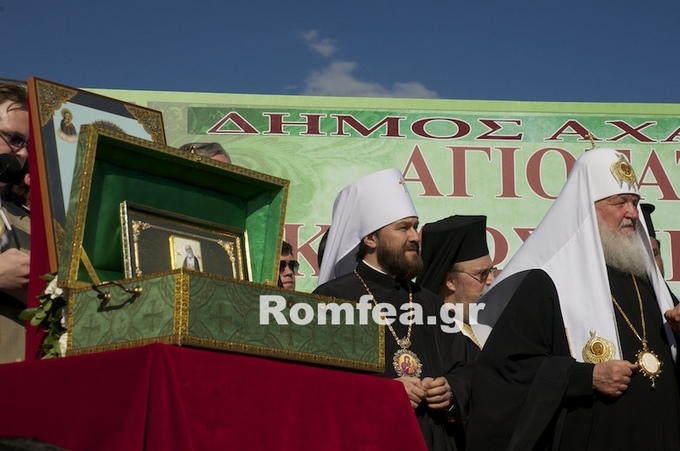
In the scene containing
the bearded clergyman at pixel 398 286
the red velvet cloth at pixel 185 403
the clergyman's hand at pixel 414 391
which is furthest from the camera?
the bearded clergyman at pixel 398 286

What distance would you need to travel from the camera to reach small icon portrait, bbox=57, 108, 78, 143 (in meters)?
4.18

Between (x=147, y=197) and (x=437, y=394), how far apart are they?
1810 millimetres

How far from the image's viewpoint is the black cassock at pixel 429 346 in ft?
16.7

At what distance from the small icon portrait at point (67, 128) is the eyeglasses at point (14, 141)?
63 cm

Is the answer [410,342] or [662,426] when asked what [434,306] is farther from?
[662,426]

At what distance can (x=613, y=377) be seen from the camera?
484 cm

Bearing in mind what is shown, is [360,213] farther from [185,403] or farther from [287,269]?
[185,403]

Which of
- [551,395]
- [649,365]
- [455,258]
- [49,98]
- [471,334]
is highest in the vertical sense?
[49,98]

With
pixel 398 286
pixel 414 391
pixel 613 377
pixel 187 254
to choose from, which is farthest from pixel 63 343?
pixel 613 377

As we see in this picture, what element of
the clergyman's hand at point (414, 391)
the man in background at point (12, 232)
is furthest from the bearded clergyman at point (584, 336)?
the man in background at point (12, 232)

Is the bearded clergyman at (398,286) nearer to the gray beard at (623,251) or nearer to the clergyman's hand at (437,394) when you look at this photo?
the clergyman's hand at (437,394)

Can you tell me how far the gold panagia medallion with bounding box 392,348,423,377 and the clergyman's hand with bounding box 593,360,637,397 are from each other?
0.89 metres

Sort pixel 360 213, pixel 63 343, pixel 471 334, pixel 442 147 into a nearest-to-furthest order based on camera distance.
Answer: pixel 63 343, pixel 360 213, pixel 471 334, pixel 442 147

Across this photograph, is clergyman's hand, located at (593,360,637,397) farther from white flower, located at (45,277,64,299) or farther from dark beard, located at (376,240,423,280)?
white flower, located at (45,277,64,299)
